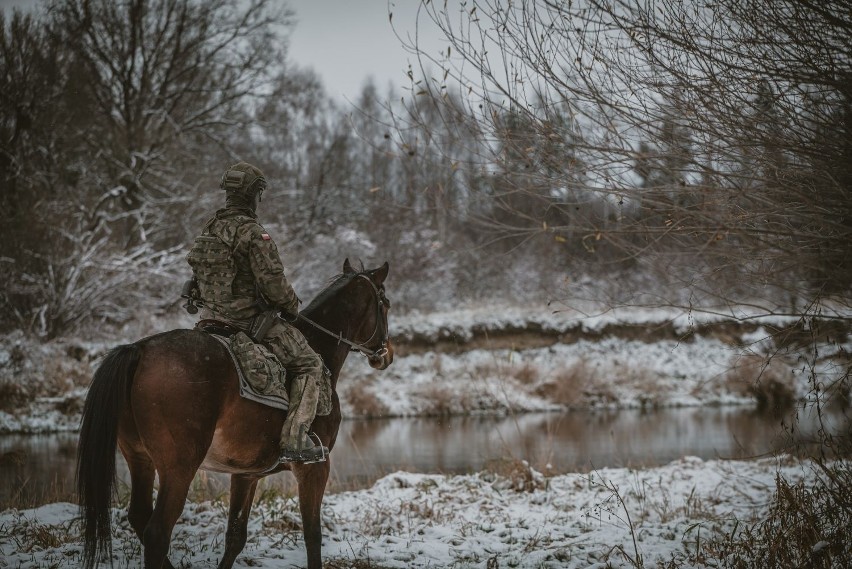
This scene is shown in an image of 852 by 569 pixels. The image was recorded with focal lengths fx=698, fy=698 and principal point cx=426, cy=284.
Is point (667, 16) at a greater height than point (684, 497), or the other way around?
point (667, 16)

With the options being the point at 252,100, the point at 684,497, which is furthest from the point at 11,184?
the point at 684,497

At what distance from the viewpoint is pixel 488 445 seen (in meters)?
13.8

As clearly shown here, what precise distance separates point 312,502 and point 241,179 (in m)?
2.41

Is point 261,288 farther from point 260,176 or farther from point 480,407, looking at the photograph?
point 480,407

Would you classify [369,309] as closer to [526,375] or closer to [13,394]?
[13,394]

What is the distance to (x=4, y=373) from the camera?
611 inches

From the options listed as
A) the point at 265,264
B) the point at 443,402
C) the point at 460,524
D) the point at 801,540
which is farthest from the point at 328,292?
the point at 443,402

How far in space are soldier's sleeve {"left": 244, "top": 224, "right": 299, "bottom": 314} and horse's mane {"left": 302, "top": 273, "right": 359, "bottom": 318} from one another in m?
0.79

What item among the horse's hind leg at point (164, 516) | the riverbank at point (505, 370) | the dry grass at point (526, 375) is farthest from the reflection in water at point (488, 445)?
the horse's hind leg at point (164, 516)

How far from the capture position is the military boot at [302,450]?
4.86m

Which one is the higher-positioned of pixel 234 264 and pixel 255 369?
pixel 234 264

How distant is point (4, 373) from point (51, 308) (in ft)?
7.09

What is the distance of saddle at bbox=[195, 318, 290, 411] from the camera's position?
15.1ft

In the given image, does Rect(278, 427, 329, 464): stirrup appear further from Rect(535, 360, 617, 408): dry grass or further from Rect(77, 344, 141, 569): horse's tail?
Rect(535, 360, 617, 408): dry grass
